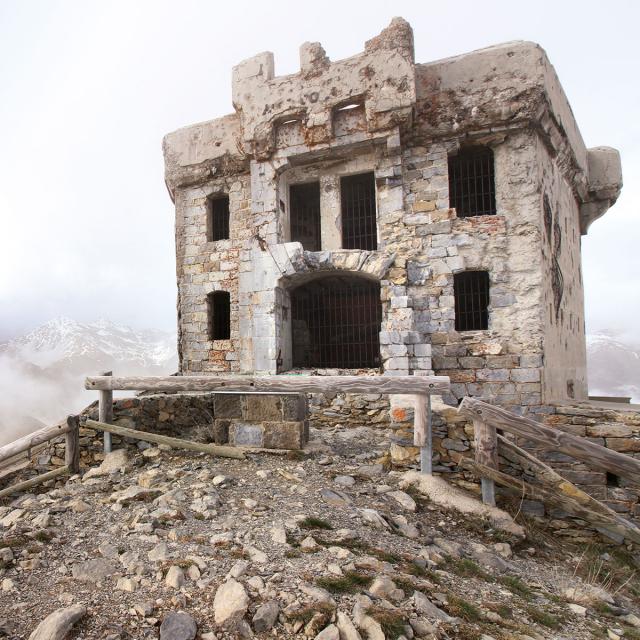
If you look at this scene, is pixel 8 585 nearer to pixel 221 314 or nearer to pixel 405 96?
pixel 221 314

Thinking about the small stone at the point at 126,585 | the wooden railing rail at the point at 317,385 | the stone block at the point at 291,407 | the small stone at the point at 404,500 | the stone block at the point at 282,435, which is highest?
the wooden railing rail at the point at 317,385

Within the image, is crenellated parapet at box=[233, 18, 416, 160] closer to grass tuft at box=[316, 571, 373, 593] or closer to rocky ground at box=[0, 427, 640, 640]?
rocky ground at box=[0, 427, 640, 640]

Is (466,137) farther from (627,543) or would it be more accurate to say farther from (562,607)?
(562,607)

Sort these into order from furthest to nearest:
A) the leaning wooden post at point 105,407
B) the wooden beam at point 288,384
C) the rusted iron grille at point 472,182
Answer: the rusted iron grille at point 472,182
the leaning wooden post at point 105,407
the wooden beam at point 288,384

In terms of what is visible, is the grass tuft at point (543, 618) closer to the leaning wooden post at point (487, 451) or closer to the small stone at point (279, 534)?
the leaning wooden post at point (487, 451)

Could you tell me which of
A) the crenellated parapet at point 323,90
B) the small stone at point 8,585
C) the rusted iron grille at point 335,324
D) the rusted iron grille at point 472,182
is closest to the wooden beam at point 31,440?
the small stone at point 8,585

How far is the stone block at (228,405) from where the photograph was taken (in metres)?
5.08

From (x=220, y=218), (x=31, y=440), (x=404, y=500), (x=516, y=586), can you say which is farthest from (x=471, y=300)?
(x=31, y=440)

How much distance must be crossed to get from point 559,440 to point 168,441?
453cm

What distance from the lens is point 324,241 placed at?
9.24 metres

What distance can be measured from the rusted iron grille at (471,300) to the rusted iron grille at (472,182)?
1460 mm

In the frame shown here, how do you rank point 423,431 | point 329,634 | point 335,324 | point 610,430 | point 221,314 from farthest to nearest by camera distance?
point 221,314 → point 335,324 → point 610,430 → point 423,431 → point 329,634

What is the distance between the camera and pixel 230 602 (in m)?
2.29

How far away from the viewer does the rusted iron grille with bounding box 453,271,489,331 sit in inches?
337
